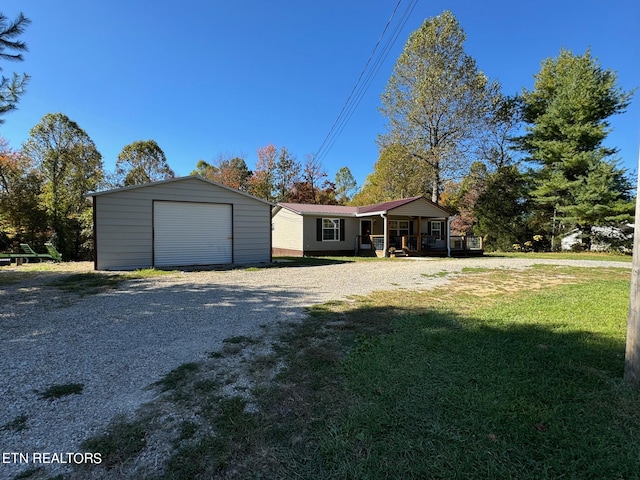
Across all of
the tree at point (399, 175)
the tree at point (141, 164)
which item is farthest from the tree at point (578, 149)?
the tree at point (141, 164)

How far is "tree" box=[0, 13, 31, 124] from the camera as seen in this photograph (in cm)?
532

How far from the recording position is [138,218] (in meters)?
10.7

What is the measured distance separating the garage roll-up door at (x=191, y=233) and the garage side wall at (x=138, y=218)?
0.19 metres

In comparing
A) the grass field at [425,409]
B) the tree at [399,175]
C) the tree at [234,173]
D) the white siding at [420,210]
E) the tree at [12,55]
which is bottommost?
the grass field at [425,409]

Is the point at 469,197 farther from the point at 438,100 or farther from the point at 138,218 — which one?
the point at 138,218

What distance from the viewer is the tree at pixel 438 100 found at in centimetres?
2173

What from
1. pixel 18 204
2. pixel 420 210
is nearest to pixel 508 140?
pixel 420 210

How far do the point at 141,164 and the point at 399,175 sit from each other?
22350 mm

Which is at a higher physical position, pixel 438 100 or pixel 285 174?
pixel 438 100

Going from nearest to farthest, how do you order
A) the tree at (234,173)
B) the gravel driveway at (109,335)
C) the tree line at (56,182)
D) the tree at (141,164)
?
the gravel driveway at (109,335) → the tree line at (56,182) → the tree at (141,164) → the tree at (234,173)

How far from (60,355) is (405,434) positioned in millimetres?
3538

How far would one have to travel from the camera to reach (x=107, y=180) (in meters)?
24.6

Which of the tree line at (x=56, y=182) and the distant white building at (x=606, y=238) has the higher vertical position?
the tree line at (x=56, y=182)

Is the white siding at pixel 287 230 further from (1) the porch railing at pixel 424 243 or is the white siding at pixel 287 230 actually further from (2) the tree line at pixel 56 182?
(2) the tree line at pixel 56 182
